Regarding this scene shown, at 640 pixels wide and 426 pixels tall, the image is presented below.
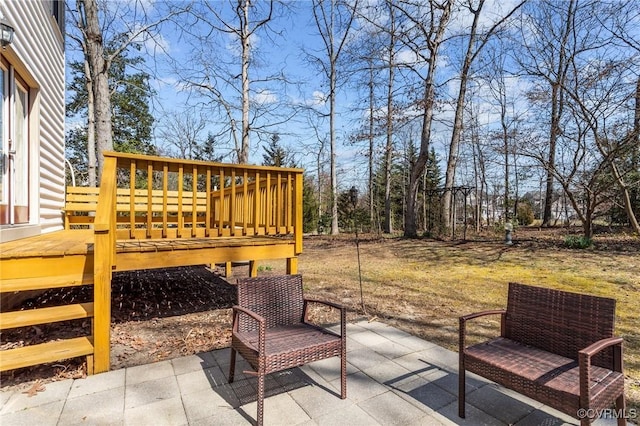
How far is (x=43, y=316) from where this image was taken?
2.57m

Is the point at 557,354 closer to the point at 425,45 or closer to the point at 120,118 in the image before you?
the point at 425,45

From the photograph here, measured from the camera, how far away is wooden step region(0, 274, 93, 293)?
2.53 metres

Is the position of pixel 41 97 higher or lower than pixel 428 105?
lower

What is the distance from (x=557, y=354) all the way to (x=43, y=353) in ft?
11.6

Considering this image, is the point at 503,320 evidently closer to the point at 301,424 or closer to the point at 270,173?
the point at 301,424

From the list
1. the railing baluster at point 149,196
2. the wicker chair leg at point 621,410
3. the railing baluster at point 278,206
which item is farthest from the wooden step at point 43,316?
the wicker chair leg at point 621,410

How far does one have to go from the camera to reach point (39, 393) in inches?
91.0

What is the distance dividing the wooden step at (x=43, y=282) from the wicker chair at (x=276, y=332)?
54.8 inches

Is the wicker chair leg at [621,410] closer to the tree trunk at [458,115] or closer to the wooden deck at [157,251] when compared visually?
the wooden deck at [157,251]

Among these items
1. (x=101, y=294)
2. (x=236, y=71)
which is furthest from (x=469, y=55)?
(x=101, y=294)

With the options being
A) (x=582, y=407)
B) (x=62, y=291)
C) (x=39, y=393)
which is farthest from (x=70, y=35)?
(x=582, y=407)

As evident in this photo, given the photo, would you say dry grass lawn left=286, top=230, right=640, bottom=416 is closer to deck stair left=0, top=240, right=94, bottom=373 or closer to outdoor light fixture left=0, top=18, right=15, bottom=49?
deck stair left=0, top=240, right=94, bottom=373

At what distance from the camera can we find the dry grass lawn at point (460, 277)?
386 cm
